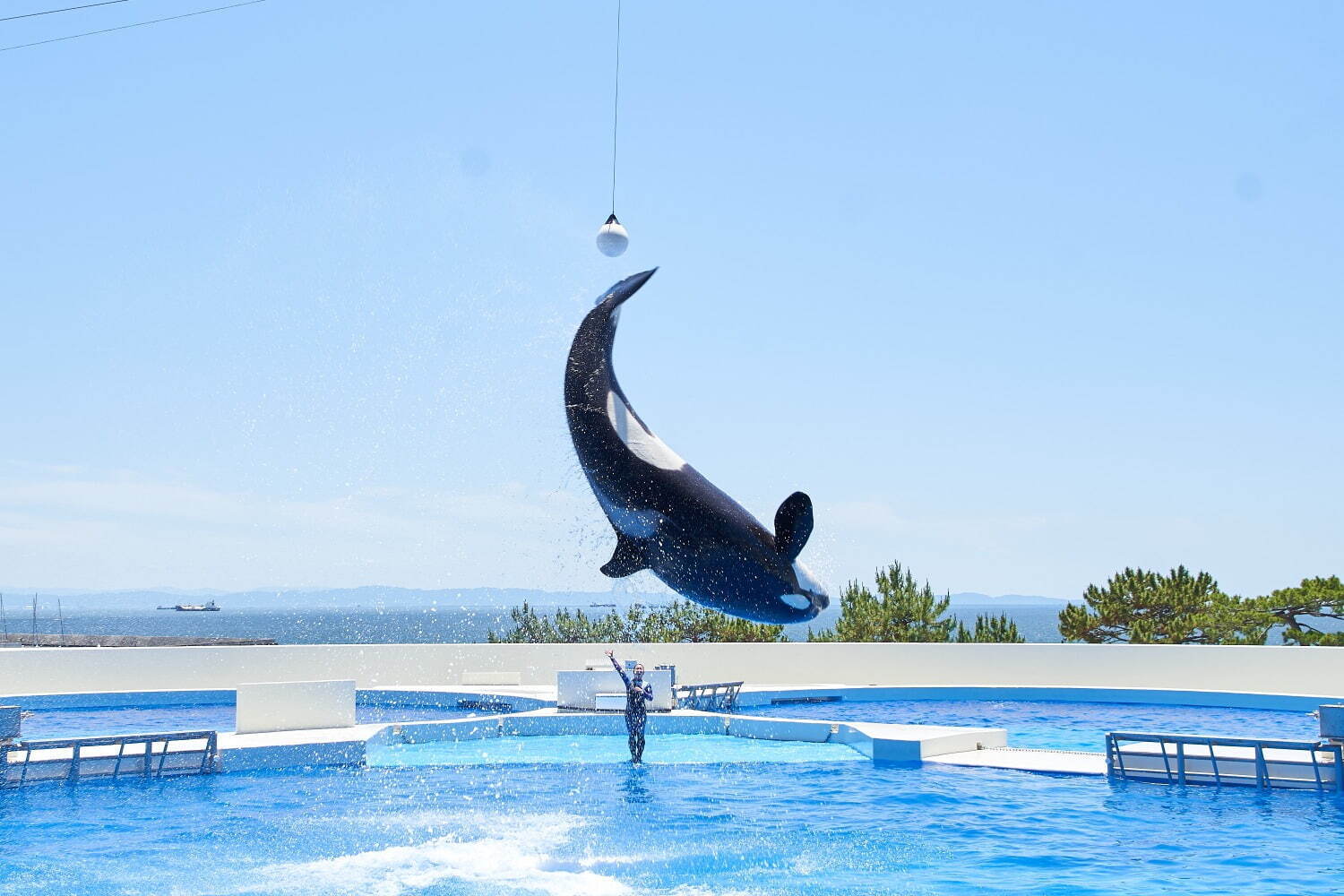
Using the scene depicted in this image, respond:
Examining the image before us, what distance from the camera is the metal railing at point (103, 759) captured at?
11805mm

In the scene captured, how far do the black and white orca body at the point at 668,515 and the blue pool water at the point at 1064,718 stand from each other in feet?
34.3

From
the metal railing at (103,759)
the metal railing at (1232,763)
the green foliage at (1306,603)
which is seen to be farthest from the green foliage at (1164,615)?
A: the metal railing at (103,759)

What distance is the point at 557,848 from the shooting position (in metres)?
9.35

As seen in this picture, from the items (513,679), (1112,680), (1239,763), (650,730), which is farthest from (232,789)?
(1112,680)

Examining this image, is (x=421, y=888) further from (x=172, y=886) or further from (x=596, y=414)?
(x=596, y=414)

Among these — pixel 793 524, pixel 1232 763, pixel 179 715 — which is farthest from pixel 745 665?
pixel 793 524

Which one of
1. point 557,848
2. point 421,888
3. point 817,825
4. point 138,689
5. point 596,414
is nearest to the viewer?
point 596,414

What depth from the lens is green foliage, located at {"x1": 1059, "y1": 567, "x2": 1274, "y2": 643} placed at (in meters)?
23.0

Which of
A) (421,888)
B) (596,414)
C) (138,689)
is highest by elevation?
(596,414)

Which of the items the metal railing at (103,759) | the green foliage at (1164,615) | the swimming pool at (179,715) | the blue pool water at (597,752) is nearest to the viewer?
the metal railing at (103,759)

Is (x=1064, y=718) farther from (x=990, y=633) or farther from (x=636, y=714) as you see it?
(x=636, y=714)

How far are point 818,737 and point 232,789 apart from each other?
697 cm

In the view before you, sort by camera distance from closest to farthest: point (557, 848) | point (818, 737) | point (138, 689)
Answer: point (557, 848)
point (818, 737)
point (138, 689)

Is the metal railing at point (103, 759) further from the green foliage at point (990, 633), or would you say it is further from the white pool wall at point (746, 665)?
the green foliage at point (990, 633)
